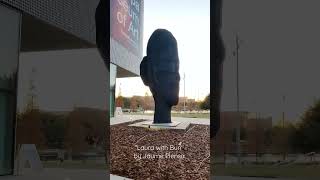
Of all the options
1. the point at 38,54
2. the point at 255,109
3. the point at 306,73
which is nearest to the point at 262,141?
the point at 255,109

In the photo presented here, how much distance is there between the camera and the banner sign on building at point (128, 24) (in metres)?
8.27

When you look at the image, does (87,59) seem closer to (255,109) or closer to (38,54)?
(38,54)

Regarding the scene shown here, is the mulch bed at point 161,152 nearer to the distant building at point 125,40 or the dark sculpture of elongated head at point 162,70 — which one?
the dark sculpture of elongated head at point 162,70

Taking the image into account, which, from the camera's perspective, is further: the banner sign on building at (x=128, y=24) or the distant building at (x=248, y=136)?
the distant building at (x=248, y=136)

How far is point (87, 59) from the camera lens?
15.5 m

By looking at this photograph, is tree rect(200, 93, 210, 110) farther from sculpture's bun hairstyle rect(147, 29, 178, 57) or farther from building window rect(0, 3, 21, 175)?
building window rect(0, 3, 21, 175)

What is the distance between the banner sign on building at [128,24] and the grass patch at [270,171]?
643 centimetres

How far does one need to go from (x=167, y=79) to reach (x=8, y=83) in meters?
5.23

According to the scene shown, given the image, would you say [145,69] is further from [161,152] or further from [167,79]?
[161,152]

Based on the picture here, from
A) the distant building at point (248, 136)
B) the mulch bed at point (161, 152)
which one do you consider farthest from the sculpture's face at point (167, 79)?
the distant building at point (248, 136)

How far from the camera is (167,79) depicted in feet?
27.4

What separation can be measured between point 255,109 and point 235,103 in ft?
2.55

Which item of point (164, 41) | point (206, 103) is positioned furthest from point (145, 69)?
point (206, 103)

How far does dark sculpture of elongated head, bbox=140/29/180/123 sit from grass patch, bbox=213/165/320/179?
591 cm
